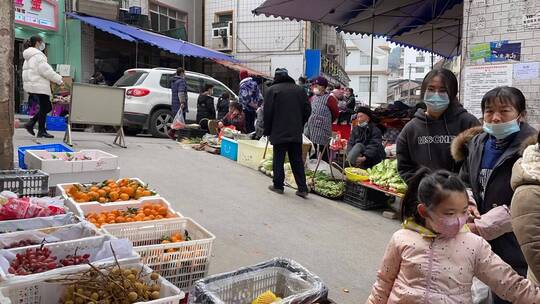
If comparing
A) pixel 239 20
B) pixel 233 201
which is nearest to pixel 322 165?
pixel 233 201

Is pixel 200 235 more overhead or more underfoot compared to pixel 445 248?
more underfoot

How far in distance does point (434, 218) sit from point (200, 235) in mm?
2030

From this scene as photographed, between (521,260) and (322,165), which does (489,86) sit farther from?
(521,260)

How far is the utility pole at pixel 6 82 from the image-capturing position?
4801 millimetres

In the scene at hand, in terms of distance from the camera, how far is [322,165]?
8.23 meters

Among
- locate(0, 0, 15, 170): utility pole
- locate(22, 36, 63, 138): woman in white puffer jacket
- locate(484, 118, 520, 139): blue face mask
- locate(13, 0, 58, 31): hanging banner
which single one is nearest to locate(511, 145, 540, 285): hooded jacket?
locate(484, 118, 520, 139): blue face mask

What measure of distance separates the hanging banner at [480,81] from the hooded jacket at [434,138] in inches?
140

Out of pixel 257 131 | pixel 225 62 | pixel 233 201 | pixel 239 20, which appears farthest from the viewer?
pixel 239 20

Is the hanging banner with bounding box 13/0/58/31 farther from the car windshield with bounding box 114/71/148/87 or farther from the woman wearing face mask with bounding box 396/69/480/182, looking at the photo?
the woman wearing face mask with bounding box 396/69/480/182

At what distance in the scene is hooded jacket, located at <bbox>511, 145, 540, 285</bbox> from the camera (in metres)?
1.96

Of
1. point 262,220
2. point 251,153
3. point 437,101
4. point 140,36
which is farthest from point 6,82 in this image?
point 140,36

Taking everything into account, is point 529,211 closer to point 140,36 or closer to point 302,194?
point 302,194

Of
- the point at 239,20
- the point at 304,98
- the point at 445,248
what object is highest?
the point at 239,20

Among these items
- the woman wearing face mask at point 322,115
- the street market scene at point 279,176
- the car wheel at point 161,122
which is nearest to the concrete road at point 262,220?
the street market scene at point 279,176
